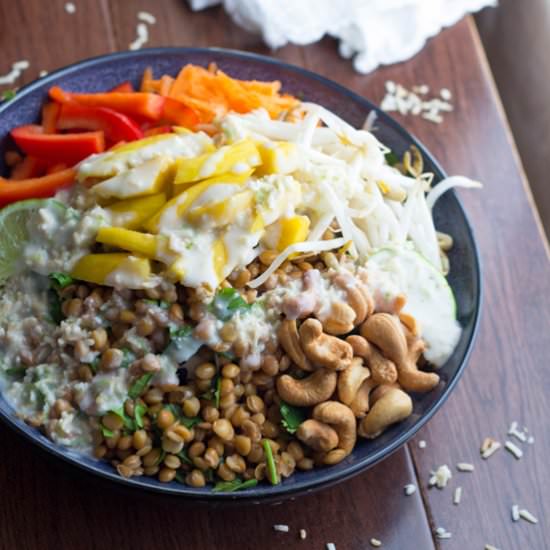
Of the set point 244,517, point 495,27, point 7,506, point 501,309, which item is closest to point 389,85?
point 501,309

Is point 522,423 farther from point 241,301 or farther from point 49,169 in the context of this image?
point 49,169

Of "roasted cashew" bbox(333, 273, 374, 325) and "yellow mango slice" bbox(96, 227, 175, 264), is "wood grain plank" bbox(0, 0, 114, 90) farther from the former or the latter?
"roasted cashew" bbox(333, 273, 374, 325)

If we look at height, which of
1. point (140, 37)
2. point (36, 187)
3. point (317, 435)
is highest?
point (140, 37)

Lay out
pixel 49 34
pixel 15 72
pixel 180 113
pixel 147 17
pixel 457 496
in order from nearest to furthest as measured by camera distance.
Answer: pixel 457 496 < pixel 180 113 < pixel 15 72 < pixel 49 34 < pixel 147 17

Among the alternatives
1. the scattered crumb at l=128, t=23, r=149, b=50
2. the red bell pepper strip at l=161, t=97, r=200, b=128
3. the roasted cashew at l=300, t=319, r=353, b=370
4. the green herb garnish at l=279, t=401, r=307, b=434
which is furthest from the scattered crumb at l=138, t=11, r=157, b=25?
the green herb garnish at l=279, t=401, r=307, b=434

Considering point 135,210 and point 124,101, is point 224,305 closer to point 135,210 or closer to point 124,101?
point 135,210

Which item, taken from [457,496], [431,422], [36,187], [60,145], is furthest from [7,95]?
[457,496]

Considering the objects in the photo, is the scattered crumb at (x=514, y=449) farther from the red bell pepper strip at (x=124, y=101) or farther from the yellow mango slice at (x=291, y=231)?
the red bell pepper strip at (x=124, y=101)
